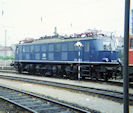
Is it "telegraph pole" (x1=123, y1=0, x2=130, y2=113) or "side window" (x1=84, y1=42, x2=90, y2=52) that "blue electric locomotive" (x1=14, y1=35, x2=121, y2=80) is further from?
"telegraph pole" (x1=123, y1=0, x2=130, y2=113)

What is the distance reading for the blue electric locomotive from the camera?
629 inches

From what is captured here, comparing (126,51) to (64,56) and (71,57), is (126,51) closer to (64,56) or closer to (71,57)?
(71,57)

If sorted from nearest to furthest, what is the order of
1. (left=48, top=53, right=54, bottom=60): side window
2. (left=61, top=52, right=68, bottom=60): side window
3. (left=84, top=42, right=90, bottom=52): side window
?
(left=84, top=42, right=90, bottom=52): side window < (left=61, top=52, right=68, bottom=60): side window < (left=48, top=53, right=54, bottom=60): side window

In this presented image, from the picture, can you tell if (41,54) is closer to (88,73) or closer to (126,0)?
(88,73)

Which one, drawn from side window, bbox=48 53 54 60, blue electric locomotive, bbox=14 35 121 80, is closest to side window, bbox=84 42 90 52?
blue electric locomotive, bbox=14 35 121 80

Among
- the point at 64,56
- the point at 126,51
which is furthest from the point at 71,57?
the point at 126,51

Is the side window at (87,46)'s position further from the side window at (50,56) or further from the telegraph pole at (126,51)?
the telegraph pole at (126,51)

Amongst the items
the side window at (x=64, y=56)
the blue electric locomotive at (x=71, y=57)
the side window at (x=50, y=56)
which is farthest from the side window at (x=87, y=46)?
the side window at (x=50, y=56)

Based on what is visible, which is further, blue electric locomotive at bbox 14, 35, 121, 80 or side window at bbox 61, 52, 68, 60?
side window at bbox 61, 52, 68, 60

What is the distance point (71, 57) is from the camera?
18.1 metres

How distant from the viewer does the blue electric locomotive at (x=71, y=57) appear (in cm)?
1597

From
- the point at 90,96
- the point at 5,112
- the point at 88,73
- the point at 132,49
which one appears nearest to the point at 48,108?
the point at 5,112

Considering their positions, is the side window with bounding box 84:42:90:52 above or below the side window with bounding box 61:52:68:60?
above

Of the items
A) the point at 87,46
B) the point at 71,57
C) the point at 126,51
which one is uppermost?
the point at 87,46
